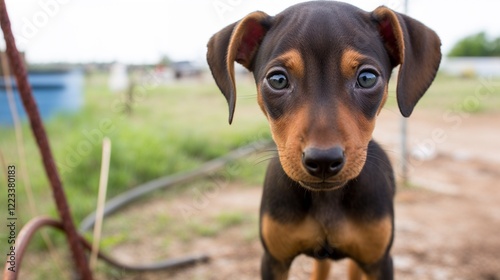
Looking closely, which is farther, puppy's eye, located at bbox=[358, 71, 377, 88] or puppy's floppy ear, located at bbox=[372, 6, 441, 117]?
Answer: puppy's floppy ear, located at bbox=[372, 6, 441, 117]

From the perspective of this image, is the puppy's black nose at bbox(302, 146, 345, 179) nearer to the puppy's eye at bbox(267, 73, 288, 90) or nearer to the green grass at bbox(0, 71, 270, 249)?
the puppy's eye at bbox(267, 73, 288, 90)

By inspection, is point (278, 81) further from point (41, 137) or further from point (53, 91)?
point (53, 91)

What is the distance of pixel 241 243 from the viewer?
4.56 meters

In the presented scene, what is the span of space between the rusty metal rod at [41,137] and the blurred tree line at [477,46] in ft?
160

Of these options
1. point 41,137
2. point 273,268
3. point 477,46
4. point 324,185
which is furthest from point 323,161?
point 477,46

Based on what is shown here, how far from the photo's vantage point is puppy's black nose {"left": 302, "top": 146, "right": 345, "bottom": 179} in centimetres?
177

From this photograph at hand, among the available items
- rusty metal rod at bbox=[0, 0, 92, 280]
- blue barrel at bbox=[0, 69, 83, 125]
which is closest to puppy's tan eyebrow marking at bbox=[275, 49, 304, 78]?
rusty metal rod at bbox=[0, 0, 92, 280]

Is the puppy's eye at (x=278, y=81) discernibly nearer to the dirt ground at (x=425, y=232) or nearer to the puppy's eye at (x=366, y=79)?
the puppy's eye at (x=366, y=79)

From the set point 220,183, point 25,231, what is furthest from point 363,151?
point 220,183

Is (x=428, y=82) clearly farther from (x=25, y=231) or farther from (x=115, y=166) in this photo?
(x=115, y=166)

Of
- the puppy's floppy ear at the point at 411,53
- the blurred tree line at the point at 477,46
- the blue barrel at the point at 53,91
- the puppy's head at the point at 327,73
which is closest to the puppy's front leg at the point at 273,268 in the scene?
the puppy's head at the point at 327,73

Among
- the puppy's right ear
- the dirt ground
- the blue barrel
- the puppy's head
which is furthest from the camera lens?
the blue barrel

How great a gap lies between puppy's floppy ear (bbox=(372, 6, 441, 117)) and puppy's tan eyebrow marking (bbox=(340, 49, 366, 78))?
0.26 m

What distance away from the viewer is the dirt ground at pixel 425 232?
3965mm
